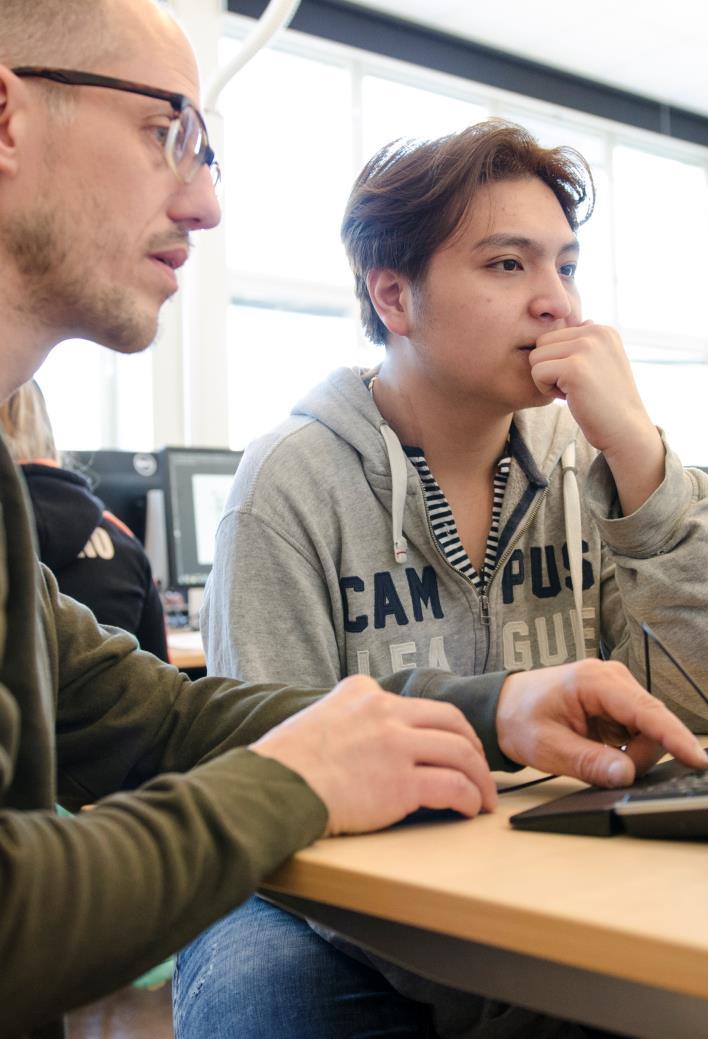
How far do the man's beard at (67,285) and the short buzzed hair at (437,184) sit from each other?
58 centimetres

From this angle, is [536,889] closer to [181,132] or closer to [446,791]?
[446,791]

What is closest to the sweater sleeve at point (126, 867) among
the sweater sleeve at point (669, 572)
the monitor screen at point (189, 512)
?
the sweater sleeve at point (669, 572)

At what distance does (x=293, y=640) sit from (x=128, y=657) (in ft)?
0.96

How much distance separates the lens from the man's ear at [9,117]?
0.94 metres

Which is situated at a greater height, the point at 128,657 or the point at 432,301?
the point at 432,301

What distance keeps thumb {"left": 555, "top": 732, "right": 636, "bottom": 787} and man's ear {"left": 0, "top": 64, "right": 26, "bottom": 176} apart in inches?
26.7

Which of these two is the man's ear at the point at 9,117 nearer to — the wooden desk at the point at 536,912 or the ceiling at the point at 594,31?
the wooden desk at the point at 536,912

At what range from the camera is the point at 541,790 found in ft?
2.87

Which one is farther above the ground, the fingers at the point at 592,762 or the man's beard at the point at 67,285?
the man's beard at the point at 67,285

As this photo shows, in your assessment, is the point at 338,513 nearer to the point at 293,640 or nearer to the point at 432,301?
the point at 293,640

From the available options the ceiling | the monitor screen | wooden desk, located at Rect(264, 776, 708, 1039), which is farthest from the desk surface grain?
the ceiling

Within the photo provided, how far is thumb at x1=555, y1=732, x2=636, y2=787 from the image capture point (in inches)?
31.6

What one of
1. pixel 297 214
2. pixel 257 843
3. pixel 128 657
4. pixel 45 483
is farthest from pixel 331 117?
pixel 257 843

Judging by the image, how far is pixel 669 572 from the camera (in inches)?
50.1
